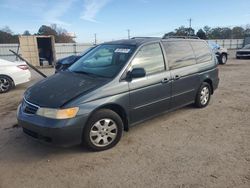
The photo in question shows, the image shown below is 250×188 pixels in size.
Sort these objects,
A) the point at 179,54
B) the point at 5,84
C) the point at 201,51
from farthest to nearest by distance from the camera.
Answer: the point at 5,84 → the point at 201,51 → the point at 179,54

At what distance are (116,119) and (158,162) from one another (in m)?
0.95

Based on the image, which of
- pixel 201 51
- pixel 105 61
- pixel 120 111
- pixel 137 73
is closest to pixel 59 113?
pixel 120 111

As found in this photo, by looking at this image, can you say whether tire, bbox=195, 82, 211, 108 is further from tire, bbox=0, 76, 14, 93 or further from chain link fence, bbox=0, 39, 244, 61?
chain link fence, bbox=0, 39, 244, 61

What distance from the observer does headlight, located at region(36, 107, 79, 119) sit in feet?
11.8

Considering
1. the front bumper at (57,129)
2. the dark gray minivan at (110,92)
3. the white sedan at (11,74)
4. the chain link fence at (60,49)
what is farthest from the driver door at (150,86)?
the chain link fence at (60,49)

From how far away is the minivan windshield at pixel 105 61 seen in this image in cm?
438

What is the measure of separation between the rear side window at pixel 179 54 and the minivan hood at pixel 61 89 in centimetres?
166

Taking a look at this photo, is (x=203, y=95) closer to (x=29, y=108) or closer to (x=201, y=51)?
(x=201, y=51)

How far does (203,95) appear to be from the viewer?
6.18 m

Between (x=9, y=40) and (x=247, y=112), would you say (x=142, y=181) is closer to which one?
(x=247, y=112)

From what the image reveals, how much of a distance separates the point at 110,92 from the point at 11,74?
6.37 meters

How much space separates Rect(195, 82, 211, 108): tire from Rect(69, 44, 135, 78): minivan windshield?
2269mm

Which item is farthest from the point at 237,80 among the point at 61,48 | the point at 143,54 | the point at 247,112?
the point at 61,48

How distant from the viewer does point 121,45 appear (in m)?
4.89
